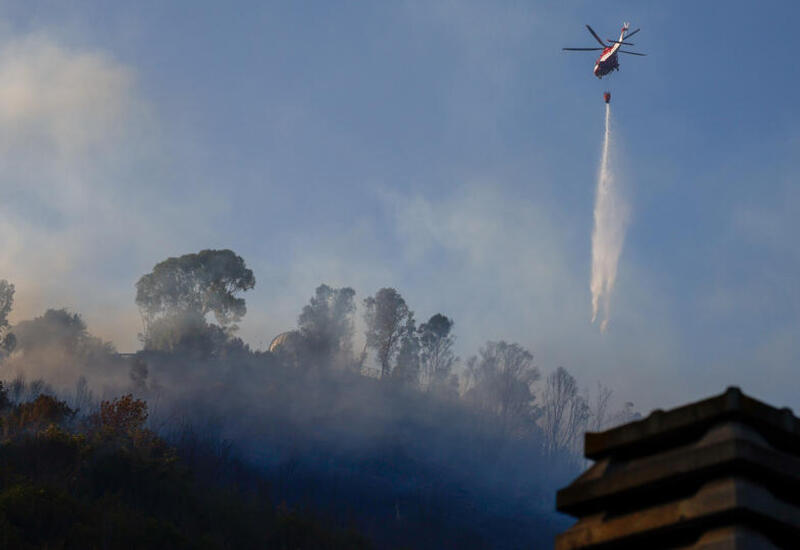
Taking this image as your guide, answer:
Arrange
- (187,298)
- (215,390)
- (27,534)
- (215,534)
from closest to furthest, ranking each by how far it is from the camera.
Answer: (27,534) < (215,534) < (215,390) < (187,298)

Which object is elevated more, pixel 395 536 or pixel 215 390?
pixel 215 390

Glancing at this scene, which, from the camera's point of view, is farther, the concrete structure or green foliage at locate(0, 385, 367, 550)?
green foliage at locate(0, 385, 367, 550)

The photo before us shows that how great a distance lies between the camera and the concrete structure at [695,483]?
4.56 meters

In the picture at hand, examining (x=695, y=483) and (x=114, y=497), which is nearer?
(x=695, y=483)

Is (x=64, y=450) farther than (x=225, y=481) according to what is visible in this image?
Answer: No

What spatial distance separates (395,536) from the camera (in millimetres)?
75000

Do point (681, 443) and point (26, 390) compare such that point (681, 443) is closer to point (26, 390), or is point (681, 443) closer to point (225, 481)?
point (225, 481)

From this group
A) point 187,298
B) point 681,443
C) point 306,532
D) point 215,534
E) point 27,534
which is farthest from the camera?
point 187,298

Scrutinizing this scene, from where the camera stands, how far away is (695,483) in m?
4.92

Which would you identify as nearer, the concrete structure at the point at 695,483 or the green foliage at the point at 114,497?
the concrete structure at the point at 695,483

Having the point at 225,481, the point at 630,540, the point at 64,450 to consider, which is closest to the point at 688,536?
the point at 630,540

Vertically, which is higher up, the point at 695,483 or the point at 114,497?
the point at 114,497

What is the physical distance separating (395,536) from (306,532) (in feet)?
67.5

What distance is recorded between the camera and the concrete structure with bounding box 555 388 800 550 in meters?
4.56
